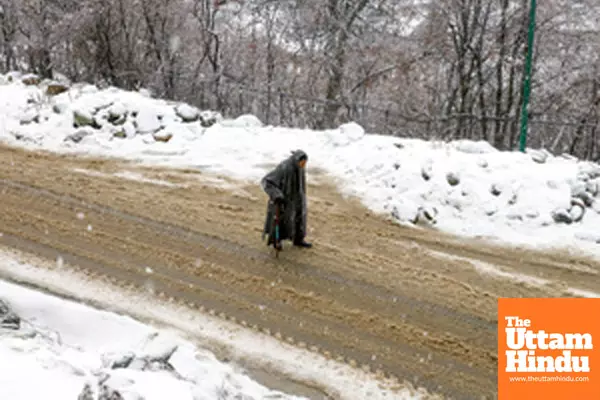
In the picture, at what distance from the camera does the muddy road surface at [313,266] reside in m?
5.20

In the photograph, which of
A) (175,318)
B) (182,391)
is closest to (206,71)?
(175,318)

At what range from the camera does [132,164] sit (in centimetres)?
1073

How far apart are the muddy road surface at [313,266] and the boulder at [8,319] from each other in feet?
6.13

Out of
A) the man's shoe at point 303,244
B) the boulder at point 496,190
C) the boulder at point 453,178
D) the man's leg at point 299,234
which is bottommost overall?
the man's shoe at point 303,244

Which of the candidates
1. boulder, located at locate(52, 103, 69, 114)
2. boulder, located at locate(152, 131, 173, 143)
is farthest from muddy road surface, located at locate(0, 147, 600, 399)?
boulder, located at locate(52, 103, 69, 114)

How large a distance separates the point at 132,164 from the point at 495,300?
302 inches

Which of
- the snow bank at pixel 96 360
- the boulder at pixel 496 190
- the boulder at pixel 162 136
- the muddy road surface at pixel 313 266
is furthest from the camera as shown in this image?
the boulder at pixel 162 136

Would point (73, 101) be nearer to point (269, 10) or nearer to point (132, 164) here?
point (132, 164)

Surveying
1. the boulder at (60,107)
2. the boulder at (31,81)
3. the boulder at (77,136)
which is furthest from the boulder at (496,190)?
the boulder at (31,81)

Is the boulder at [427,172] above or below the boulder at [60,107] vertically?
below

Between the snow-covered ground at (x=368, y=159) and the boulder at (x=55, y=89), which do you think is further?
the boulder at (x=55, y=89)

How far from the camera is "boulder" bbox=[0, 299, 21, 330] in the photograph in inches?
156

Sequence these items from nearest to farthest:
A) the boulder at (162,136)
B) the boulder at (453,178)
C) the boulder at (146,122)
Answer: the boulder at (453,178)
the boulder at (162,136)
the boulder at (146,122)

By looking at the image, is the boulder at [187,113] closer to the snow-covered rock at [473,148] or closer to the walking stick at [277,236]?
the snow-covered rock at [473,148]
